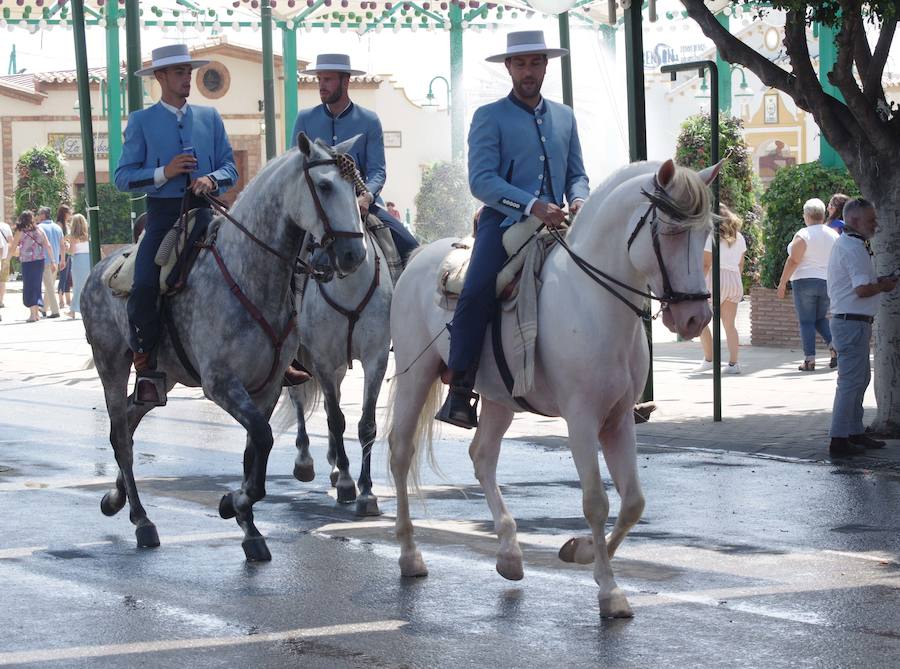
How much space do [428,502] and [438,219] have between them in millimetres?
44543

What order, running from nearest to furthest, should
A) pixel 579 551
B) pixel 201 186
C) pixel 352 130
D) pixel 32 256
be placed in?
pixel 579 551 → pixel 201 186 → pixel 352 130 → pixel 32 256

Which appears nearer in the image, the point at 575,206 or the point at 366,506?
the point at 575,206

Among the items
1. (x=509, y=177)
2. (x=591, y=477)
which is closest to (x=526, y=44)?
(x=509, y=177)

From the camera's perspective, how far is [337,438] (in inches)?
446

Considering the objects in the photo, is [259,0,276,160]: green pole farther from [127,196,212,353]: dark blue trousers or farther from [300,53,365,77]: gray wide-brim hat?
[127,196,212,353]: dark blue trousers

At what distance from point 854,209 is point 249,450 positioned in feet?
19.6

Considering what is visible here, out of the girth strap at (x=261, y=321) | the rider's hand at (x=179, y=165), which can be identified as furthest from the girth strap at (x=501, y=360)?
the rider's hand at (x=179, y=165)

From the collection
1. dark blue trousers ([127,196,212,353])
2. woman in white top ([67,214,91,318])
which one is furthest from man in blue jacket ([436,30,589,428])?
woman in white top ([67,214,91,318])

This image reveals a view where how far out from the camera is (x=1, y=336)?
2869cm

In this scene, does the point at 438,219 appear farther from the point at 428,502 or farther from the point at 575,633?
the point at 575,633

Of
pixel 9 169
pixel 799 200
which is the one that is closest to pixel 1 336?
pixel 799 200

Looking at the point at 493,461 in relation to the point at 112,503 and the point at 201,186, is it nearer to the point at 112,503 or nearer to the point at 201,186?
the point at 201,186

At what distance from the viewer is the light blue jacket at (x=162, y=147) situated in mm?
9828

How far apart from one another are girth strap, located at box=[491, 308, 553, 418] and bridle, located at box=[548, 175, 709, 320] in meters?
0.69
